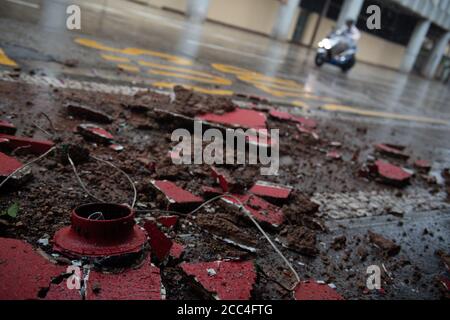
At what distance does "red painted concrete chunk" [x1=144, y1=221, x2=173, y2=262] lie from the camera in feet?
5.40

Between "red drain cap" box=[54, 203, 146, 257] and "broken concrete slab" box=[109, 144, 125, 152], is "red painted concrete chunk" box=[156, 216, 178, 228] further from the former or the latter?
"broken concrete slab" box=[109, 144, 125, 152]

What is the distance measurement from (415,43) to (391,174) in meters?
28.9

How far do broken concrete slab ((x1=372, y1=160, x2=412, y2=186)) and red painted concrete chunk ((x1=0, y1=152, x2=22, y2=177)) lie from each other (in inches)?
117

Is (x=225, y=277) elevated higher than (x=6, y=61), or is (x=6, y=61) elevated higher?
(x=6, y=61)

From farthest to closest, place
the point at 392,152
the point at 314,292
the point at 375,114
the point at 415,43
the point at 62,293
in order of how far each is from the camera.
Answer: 1. the point at 415,43
2. the point at 375,114
3. the point at 392,152
4. the point at 314,292
5. the point at 62,293

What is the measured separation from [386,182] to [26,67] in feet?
12.5

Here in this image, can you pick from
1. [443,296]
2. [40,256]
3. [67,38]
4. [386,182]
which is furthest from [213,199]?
[67,38]

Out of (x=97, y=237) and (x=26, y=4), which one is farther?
(x=26, y=4)

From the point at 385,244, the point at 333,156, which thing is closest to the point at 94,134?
the point at 385,244

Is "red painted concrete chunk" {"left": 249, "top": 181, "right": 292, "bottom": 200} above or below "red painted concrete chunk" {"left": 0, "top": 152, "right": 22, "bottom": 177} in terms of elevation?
above

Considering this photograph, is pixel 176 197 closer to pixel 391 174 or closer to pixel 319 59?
pixel 391 174

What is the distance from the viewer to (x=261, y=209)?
2.28m
